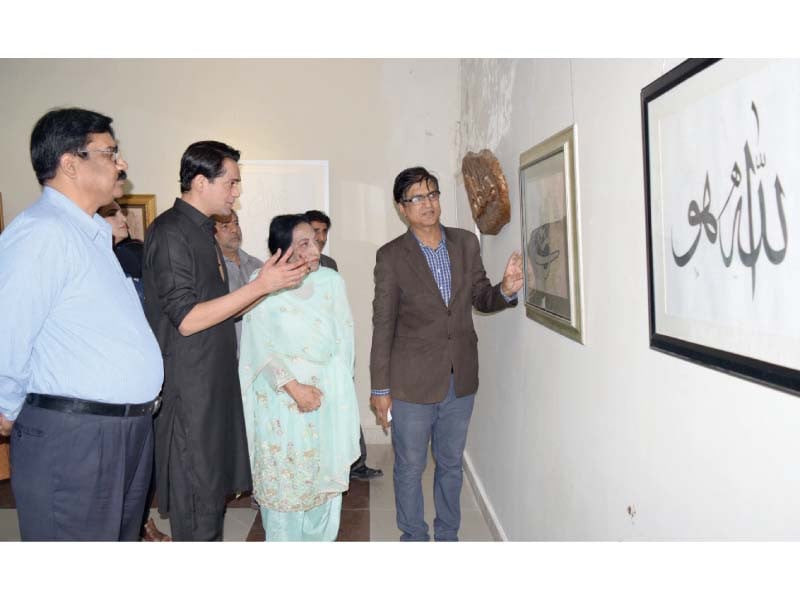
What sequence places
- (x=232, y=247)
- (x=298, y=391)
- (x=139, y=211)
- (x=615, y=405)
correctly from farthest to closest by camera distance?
(x=139, y=211)
(x=232, y=247)
(x=298, y=391)
(x=615, y=405)

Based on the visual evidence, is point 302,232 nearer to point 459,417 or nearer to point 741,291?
point 459,417

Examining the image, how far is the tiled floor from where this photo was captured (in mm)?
3037

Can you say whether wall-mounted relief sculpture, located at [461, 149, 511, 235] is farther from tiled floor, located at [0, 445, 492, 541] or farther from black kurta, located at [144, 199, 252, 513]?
tiled floor, located at [0, 445, 492, 541]

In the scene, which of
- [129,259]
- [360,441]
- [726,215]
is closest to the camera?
[726,215]

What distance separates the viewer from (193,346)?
2.01m

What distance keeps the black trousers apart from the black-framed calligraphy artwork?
1.30 metres

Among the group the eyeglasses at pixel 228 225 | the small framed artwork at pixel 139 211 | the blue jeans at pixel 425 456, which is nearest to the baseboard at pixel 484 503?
the blue jeans at pixel 425 456

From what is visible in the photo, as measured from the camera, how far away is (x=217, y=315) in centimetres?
189

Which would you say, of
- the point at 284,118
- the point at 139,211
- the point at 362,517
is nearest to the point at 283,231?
the point at 362,517

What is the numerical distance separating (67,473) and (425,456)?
148 centimetres

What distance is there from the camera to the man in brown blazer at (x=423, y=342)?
2568mm

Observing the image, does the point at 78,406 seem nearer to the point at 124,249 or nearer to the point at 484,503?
the point at 124,249

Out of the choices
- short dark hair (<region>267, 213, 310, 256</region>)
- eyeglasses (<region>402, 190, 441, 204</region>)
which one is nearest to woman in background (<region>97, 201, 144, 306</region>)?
short dark hair (<region>267, 213, 310, 256</region>)
